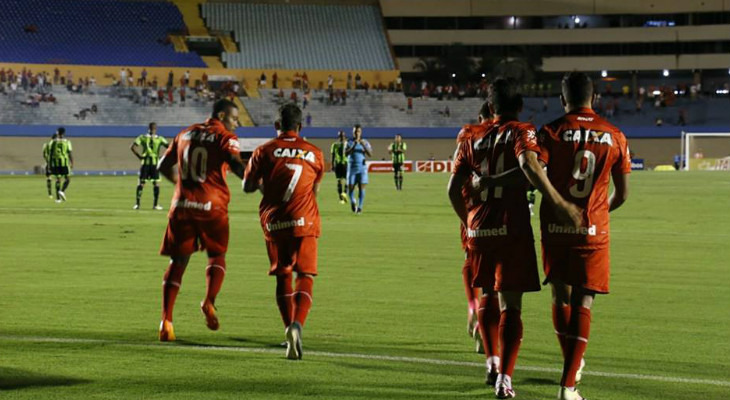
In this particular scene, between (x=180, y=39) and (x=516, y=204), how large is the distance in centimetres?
7706

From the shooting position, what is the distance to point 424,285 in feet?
43.0

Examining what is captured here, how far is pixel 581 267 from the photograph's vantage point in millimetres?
6438

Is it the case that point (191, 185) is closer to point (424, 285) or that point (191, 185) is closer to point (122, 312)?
point (122, 312)

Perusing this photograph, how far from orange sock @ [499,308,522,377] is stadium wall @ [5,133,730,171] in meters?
64.5

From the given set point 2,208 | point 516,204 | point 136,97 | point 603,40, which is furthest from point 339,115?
point 516,204

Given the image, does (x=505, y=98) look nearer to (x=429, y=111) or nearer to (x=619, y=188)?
(x=619, y=188)

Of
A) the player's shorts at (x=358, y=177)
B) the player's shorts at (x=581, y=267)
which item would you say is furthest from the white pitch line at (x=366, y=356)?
the player's shorts at (x=358, y=177)

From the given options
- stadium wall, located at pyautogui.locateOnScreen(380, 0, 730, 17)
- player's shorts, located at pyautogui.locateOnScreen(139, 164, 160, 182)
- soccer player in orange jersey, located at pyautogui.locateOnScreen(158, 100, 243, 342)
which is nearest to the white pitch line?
soccer player in orange jersey, located at pyautogui.locateOnScreen(158, 100, 243, 342)

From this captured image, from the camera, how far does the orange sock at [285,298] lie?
27.6 feet

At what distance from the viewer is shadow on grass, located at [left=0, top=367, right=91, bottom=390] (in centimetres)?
686

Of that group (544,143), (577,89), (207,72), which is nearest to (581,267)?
(544,143)

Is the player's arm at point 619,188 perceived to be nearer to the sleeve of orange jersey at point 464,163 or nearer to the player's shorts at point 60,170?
the sleeve of orange jersey at point 464,163

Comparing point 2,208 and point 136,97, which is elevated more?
point 136,97

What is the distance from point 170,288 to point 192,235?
490 mm
